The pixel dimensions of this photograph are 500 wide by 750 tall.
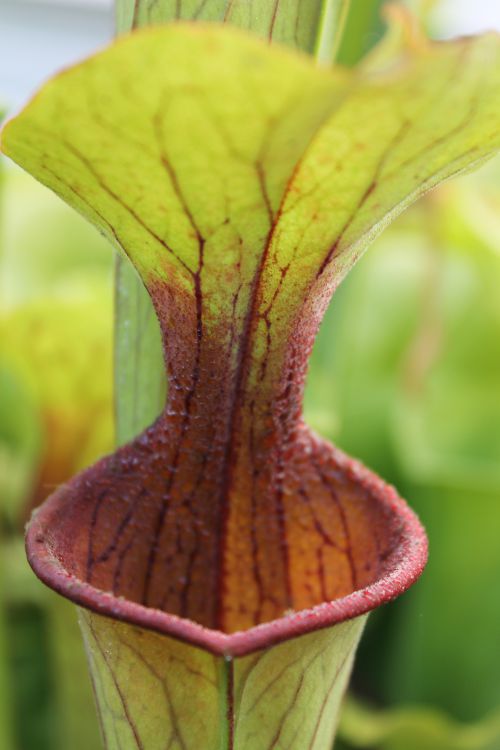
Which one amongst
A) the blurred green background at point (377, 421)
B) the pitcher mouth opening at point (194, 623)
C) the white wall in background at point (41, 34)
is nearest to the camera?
the pitcher mouth opening at point (194, 623)

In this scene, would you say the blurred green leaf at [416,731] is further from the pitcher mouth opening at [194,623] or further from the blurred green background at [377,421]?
the pitcher mouth opening at [194,623]

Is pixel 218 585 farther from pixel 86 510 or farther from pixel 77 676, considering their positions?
pixel 77 676

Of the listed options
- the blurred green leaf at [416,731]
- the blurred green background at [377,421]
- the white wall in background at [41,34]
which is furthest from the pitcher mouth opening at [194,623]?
the white wall in background at [41,34]

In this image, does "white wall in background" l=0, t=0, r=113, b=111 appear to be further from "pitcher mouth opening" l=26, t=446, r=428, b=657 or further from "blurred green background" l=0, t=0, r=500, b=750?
"pitcher mouth opening" l=26, t=446, r=428, b=657

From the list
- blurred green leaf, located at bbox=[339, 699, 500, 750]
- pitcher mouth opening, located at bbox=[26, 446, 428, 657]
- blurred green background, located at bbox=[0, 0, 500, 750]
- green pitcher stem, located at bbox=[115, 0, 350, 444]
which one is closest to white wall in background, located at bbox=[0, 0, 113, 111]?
blurred green background, located at bbox=[0, 0, 500, 750]

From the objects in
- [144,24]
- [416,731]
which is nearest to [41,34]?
[416,731]

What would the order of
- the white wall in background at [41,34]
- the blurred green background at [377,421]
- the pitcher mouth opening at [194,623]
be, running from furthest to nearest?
the white wall in background at [41,34] < the blurred green background at [377,421] < the pitcher mouth opening at [194,623]
